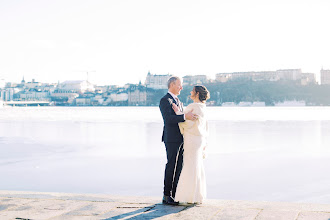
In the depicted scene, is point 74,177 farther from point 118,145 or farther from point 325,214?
point 118,145

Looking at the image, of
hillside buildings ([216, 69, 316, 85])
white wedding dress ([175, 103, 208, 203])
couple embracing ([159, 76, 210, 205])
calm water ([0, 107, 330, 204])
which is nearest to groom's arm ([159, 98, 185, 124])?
couple embracing ([159, 76, 210, 205])

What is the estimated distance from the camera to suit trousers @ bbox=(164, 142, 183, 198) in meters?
5.35

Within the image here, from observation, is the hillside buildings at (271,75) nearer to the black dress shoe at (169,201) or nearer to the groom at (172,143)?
the groom at (172,143)

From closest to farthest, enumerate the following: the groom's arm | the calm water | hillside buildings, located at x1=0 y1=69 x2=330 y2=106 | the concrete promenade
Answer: the concrete promenade, the groom's arm, the calm water, hillside buildings, located at x1=0 y1=69 x2=330 y2=106

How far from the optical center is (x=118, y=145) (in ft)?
48.4

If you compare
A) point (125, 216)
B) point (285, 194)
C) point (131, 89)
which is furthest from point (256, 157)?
point (131, 89)

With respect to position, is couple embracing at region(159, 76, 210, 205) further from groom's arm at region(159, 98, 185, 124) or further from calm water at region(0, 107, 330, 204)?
calm water at region(0, 107, 330, 204)

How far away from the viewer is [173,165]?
5.36 m

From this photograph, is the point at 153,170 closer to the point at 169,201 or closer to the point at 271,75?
the point at 169,201

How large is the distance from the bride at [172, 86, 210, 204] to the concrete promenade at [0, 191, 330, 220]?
188 millimetres

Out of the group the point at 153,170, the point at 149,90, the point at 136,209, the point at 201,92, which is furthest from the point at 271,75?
the point at 136,209

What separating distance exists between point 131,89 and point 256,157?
15598cm

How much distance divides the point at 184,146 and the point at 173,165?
27 centimetres

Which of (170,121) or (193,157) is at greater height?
(170,121)
